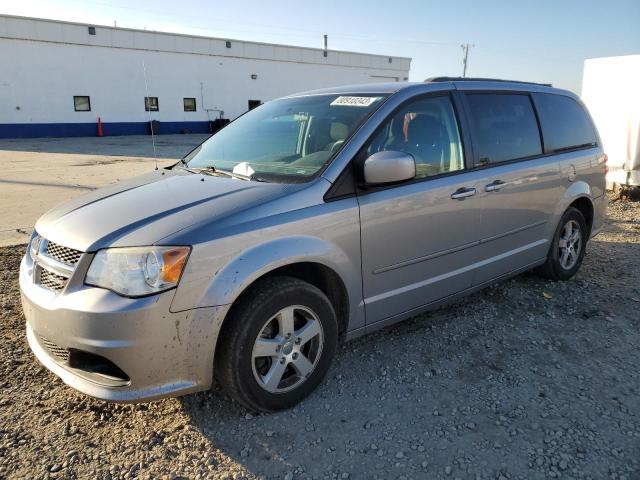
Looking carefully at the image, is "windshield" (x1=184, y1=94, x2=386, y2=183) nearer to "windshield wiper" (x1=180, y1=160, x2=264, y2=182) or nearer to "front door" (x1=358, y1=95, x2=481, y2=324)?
"windshield wiper" (x1=180, y1=160, x2=264, y2=182)

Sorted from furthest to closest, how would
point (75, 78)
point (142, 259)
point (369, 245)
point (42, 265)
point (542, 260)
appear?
point (75, 78) < point (542, 260) < point (369, 245) < point (42, 265) < point (142, 259)

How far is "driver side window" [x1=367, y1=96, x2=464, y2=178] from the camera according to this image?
3238 mm

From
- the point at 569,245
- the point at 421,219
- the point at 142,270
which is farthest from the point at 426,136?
the point at 569,245

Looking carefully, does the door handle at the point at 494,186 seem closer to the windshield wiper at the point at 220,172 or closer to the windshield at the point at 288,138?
the windshield at the point at 288,138

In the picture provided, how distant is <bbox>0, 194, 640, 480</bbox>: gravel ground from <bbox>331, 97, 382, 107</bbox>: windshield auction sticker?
1672 millimetres

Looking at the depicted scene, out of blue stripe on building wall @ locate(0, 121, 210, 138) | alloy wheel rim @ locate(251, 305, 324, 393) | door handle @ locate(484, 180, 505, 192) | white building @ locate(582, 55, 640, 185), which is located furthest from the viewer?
blue stripe on building wall @ locate(0, 121, 210, 138)

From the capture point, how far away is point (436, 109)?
139 inches

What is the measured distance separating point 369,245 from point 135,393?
4.91 ft

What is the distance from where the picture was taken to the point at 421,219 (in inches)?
129

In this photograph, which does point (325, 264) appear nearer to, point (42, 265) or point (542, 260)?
point (42, 265)

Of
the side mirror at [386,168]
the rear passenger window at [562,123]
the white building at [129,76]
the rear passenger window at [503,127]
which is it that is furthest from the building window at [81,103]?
the side mirror at [386,168]

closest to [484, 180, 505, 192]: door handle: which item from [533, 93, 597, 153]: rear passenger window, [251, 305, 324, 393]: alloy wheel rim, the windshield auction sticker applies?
[533, 93, 597, 153]: rear passenger window

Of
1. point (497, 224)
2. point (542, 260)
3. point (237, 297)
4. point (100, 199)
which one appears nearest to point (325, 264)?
point (237, 297)

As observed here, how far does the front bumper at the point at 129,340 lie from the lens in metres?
2.28
